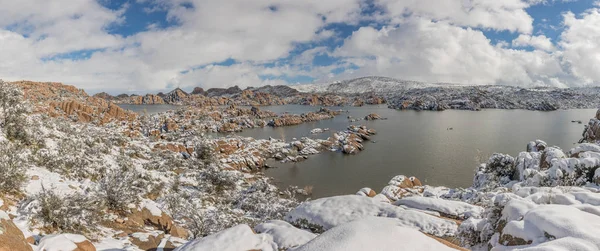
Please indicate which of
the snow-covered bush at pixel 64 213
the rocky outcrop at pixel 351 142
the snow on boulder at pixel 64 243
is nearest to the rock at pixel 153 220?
the snow-covered bush at pixel 64 213

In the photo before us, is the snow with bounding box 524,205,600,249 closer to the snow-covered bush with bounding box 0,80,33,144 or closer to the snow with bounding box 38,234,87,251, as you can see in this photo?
the snow with bounding box 38,234,87,251

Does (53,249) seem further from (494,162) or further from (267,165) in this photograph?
(267,165)

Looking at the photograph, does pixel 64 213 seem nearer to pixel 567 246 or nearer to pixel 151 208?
pixel 151 208

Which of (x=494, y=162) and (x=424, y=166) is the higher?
(x=494, y=162)

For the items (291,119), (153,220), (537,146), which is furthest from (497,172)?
(291,119)

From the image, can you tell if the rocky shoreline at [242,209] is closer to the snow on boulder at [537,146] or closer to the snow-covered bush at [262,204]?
the snow-covered bush at [262,204]

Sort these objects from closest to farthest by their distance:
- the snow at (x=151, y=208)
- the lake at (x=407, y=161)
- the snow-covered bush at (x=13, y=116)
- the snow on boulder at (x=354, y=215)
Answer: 1. the snow on boulder at (x=354, y=215)
2. the snow at (x=151, y=208)
3. the snow-covered bush at (x=13, y=116)
4. the lake at (x=407, y=161)

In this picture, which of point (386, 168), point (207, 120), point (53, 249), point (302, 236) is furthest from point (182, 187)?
point (207, 120)
